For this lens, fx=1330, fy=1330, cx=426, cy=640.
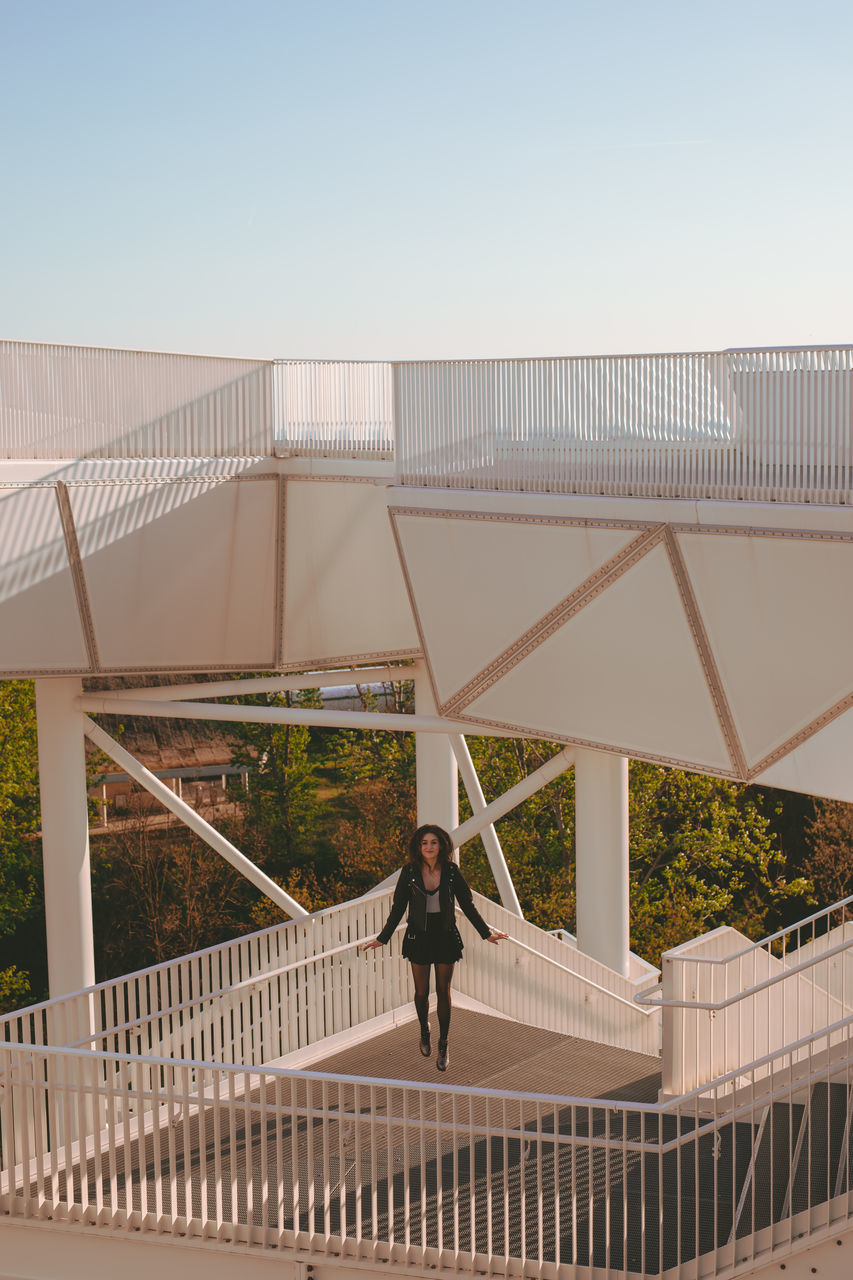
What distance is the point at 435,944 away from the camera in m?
11.8

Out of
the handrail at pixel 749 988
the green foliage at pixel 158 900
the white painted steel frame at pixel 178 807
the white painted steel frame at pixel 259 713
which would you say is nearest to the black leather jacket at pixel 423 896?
the handrail at pixel 749 988

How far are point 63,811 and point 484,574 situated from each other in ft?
22.7

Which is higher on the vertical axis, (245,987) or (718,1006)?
(718,1006)

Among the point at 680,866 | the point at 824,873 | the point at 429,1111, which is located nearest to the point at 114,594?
the point at 429,1111

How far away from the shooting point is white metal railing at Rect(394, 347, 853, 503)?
39.2 ft

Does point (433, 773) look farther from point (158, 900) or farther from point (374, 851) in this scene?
point (158, 900)

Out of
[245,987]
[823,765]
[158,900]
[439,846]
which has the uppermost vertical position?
[823,765]

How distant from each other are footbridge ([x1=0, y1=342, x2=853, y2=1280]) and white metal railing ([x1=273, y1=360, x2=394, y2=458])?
5cm

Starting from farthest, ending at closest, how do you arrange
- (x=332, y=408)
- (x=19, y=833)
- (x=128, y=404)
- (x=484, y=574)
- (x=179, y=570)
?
(x=19, y=833) → (x=332, y=408) → (x=179, y=570) → (x=128, y=404) → (x=484, y=574)

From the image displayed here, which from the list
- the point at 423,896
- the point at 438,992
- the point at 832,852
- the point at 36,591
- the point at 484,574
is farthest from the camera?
the point at 832,852

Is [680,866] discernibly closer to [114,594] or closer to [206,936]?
[206,936]

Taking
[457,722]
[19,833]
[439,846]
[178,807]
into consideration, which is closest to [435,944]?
[439,846]

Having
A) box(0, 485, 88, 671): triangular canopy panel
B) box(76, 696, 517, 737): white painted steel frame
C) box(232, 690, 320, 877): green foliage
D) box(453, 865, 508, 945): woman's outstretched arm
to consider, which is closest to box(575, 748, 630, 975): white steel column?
box(76, 696, 517, 737): white painted steel frame

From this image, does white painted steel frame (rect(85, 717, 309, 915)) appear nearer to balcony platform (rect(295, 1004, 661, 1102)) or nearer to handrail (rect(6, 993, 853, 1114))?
balcony platform (rect(295, 1004, 661, 1102))
